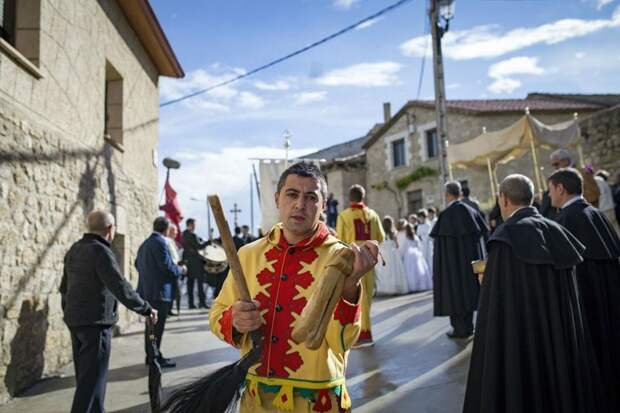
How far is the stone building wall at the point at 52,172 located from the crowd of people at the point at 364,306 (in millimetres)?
1071

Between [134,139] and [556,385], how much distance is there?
32.1ft

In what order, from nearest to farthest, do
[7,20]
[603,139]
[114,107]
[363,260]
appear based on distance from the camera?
[363,260] < [7,20] < [114,107] < [603,139]

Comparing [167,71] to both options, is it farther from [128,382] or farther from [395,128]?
[395,128]

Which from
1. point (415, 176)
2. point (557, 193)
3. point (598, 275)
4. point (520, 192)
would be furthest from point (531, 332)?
point (415, 176)

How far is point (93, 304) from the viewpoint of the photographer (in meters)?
4.36

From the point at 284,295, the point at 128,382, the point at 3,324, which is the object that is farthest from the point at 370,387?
the point at 3,324

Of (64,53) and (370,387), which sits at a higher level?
(64,53)

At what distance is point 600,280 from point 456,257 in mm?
3123

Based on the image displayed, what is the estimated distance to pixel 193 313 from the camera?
12.6 metres

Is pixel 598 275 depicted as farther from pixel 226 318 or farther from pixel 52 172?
pixel 52 172

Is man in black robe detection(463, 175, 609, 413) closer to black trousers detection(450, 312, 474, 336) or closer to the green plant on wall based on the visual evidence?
black trousers detection(450, 312, 474, 336)

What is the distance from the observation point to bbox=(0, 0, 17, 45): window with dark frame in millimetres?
6166

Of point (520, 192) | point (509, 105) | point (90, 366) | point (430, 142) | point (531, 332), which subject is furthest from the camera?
point (509, 105)

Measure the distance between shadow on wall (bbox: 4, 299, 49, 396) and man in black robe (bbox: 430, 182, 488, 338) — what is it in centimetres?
517
